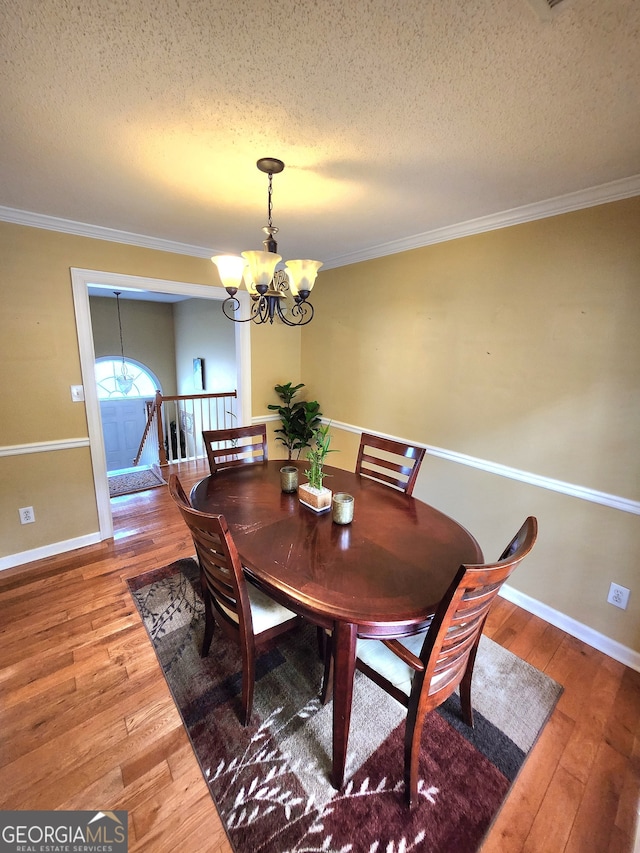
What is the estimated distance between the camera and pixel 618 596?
183 centimetres

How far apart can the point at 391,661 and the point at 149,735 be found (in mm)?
1067

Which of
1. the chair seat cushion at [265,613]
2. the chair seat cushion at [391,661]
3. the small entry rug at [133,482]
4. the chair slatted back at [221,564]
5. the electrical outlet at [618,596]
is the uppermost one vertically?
the chair slatted back at [221,564]

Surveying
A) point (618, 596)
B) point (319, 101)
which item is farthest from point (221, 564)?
point (618, 596)

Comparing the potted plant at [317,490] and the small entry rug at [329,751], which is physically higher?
the potted plant at [317,490]

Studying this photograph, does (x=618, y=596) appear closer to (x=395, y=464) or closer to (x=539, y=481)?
(x=539, y=481)

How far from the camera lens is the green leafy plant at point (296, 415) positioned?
3.61 meters

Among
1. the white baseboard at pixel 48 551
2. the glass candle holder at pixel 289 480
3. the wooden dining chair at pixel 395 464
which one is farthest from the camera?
the white baseboard at pixel 48 551

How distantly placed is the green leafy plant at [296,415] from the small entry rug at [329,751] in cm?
208

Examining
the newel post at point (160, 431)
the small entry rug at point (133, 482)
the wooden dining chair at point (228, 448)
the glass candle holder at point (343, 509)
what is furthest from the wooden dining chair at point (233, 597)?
the newel post at point (160, 431)

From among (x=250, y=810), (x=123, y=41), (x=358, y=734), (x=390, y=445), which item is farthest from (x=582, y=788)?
(x=123, y=41)

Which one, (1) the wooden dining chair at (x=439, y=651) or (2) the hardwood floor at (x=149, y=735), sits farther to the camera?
(2) the hardwood floor at (x=149, y=735)

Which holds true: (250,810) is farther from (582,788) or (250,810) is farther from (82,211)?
(82,211)
